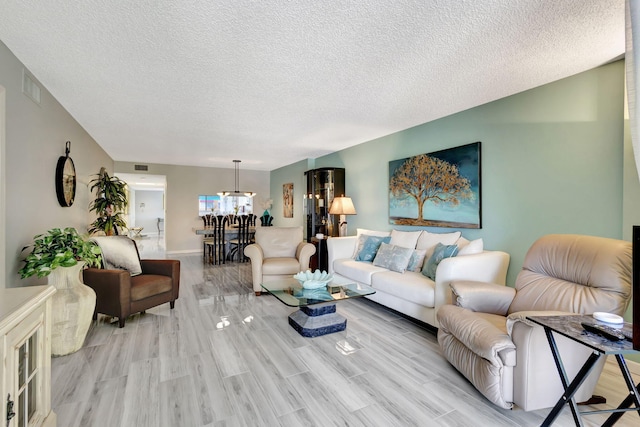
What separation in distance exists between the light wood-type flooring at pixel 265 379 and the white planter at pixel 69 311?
112 mm

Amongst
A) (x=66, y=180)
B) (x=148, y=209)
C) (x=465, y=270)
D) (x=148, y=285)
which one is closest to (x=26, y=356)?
(x=148, y=285)

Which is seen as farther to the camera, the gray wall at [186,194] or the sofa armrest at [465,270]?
the gray wall at [186,194]

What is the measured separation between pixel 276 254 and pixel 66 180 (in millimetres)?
2794

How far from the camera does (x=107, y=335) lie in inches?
109

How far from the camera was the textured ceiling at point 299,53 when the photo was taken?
1708mm

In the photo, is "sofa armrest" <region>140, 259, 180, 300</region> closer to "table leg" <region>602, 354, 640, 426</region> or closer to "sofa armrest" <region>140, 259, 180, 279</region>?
"sofa armrest" <region>140, 259, 180, 279</region>

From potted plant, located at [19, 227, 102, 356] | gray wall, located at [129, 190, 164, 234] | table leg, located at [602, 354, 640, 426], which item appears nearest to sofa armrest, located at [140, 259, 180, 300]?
potted plant, located at [19, 227, 102, 356]

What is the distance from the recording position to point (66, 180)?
3398 mm

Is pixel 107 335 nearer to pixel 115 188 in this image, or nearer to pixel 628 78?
pixel 115 188

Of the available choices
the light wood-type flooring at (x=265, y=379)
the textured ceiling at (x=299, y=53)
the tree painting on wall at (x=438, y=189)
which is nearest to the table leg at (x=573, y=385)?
the light wood-type flooring at (x=265, y=379)

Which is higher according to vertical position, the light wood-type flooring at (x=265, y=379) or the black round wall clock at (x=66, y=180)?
the black round wall clock at (x=66, y=180)

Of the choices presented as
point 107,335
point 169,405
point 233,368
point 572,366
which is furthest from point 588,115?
point 107,335

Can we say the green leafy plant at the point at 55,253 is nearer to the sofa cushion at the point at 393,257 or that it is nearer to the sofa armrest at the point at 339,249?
the sofa armrest at the point at 339,249

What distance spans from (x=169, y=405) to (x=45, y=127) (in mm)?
2931
